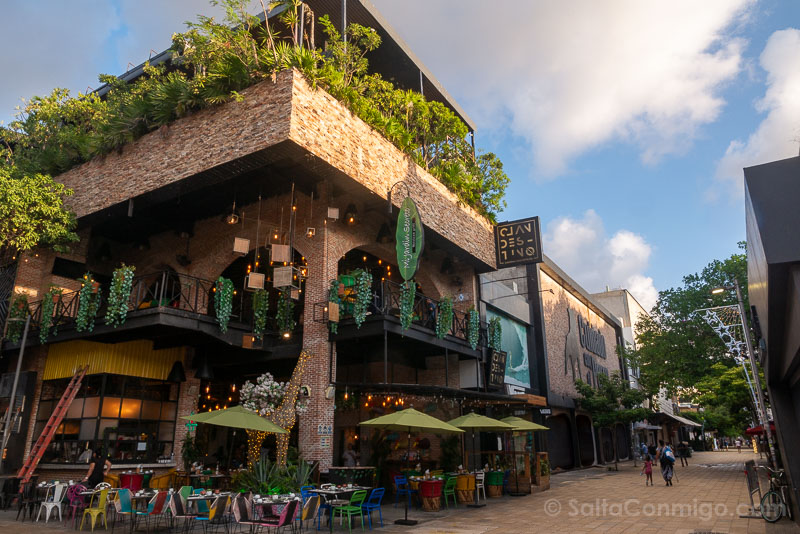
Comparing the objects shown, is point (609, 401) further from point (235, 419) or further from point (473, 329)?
point (235, 419)

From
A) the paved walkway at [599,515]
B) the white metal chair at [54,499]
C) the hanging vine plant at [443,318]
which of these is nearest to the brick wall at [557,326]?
the paved walkway at [599,515]

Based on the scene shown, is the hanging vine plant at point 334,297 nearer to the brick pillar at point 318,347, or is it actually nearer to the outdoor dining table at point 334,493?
the brick pillar at point 318,347

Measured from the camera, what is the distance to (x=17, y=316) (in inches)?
627

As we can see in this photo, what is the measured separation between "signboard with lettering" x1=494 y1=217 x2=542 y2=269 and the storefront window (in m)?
13.2

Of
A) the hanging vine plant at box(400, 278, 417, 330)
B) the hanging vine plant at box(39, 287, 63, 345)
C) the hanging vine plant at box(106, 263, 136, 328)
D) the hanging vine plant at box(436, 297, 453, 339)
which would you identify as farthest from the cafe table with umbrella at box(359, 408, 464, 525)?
the hanging vine plant at box(39, 287, 63, 345)

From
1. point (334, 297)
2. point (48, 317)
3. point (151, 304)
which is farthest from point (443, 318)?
point (48, 317)

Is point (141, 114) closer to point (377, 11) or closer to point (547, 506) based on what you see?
point (377, 11)

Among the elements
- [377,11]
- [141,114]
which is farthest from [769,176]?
[377,11]

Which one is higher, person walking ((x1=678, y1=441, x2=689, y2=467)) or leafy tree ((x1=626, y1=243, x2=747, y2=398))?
leafy tree ((x1=626, y1=243, x2=747, y2=398))

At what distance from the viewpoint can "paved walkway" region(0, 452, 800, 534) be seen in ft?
33.8

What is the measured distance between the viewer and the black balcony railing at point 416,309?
15133 mm

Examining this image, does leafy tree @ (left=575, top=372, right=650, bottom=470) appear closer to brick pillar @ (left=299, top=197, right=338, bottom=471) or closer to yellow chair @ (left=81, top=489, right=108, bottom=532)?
brick pillar @ (left=299, top=197, right=338, bottom=471)

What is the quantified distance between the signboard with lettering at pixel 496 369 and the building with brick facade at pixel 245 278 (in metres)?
0.47

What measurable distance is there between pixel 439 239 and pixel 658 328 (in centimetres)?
1851
